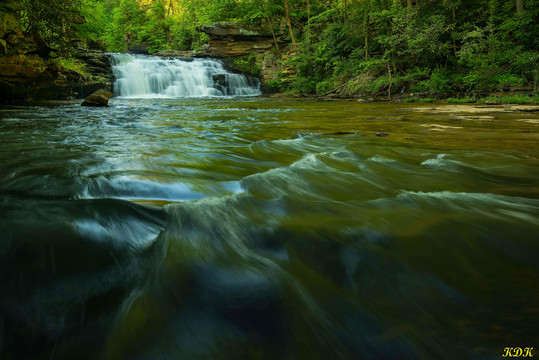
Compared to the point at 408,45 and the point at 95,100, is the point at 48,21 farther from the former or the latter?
the point at 408,45

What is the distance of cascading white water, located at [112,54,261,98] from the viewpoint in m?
17.9

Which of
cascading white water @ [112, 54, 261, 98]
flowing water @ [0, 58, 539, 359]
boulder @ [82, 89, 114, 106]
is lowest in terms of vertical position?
flowing water @ [0, 58, 539, 359]

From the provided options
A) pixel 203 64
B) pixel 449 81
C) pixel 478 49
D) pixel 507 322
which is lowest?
pixel 507 322

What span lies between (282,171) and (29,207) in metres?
1.91

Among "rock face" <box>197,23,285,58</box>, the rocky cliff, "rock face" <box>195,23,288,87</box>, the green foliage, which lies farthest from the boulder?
"rock face" <box>197,23,285,58</box>

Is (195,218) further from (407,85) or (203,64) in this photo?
(203,64)

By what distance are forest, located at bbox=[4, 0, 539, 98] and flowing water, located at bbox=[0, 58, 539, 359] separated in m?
9.60

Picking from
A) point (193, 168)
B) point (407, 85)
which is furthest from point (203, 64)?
point (193, 168)

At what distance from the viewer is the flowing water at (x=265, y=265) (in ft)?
3.02

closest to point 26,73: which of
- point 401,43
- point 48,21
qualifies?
point 48,21

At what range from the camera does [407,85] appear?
13.8 meters

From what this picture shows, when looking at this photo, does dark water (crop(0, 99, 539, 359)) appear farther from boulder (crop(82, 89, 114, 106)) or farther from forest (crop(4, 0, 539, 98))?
forest (crop(4, 0, 539, 98))

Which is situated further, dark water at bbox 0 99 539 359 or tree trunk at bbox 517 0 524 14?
tree trunk at bbox 517 0 524 14

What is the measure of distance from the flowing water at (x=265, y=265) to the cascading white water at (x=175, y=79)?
1734 centimetres
